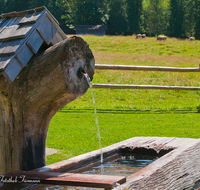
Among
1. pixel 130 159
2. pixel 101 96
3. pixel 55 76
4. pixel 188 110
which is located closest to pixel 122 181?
pixel 55 76

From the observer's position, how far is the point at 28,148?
243cm

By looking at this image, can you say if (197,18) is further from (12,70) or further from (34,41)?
(12,70)

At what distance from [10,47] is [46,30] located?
382 mm

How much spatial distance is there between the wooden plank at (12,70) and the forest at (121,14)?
63883mm

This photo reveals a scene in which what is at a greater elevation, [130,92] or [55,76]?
[55,76]

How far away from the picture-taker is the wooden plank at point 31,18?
2.29m

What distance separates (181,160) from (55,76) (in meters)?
1.51

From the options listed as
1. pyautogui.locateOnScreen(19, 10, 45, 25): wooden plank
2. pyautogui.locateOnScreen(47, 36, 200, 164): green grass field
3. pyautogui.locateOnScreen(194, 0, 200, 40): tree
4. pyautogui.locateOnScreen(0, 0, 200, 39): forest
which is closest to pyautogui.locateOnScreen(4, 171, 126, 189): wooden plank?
pyautogui.locateOnScreen(19, 10, 45, 25): wooden plank

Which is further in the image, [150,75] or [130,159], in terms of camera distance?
[150,75]

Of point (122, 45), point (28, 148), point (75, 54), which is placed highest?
point (75, 54)

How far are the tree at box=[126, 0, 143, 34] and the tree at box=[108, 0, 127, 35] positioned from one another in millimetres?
2452

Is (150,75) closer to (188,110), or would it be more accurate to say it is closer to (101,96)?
(101,96)

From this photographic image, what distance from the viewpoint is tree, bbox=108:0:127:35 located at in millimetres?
66375

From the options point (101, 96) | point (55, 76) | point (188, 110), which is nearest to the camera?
point (55, 76)
